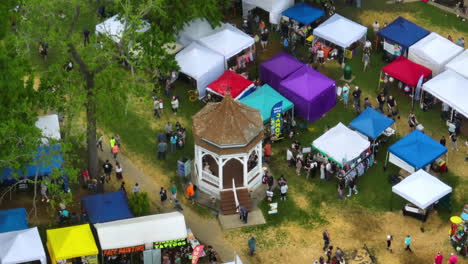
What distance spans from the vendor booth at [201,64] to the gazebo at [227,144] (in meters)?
7.27

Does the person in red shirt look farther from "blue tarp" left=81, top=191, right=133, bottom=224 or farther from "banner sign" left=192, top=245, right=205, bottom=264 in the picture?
"banner sign" left=192, top=245, right=205, bottom=264

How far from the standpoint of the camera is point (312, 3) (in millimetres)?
67375

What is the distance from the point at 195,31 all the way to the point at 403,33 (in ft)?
44.1

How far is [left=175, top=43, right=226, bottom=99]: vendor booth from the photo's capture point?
60438mm

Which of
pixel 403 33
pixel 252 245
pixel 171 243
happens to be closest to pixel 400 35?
pixel 403 33

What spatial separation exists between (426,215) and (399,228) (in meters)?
1.66

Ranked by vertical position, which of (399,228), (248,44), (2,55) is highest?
(2,55)

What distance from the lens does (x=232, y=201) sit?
5309cm

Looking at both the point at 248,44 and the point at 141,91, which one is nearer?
the point at 141,91

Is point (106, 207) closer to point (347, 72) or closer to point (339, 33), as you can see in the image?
point (347, 72)

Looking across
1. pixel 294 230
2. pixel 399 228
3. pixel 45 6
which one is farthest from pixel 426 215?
pixel 45 6

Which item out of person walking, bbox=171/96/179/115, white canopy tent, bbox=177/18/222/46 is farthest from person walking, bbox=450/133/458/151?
white canopy tent, bbox=177/18/222/46

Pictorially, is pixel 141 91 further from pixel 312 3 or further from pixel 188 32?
pixel 312 3

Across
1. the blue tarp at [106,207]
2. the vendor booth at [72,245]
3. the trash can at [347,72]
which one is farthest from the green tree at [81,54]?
the trash can at [347,72]
